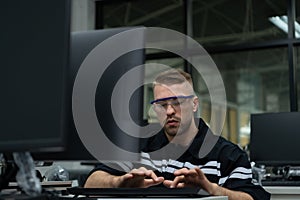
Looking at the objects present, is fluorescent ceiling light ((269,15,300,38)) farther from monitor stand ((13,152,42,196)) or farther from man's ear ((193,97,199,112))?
monitor stand ((13,152,42,196))

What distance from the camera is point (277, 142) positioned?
291cm

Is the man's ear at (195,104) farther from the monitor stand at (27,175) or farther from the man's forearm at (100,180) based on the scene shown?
the monitor stand at (27,175)

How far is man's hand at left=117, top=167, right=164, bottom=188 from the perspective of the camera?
→ 49.2 inches

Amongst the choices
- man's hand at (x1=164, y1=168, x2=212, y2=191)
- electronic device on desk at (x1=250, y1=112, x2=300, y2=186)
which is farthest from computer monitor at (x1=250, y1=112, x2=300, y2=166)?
man's hand at (x1=164, y1=168, x2=212, y2=191)

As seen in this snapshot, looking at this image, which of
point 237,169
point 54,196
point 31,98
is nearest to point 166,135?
point 237,169

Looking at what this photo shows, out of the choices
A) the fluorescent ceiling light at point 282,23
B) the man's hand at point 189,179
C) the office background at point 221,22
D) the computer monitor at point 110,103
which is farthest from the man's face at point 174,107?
the fluorescent ceiling light at point 282,23

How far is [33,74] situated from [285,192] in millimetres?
1869

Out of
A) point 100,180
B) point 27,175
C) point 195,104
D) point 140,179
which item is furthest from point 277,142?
point 27,175

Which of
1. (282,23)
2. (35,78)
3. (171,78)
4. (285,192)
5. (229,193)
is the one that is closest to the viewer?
(35,78)

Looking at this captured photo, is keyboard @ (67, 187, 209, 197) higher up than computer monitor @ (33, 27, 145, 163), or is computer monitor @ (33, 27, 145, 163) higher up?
computer monitor @ (33, 27, 145, 163)

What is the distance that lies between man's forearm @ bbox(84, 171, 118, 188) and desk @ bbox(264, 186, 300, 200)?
1.17 metres

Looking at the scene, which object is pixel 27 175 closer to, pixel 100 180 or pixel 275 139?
pixel 100 180

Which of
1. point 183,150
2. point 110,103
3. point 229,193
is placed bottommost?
point 229,193

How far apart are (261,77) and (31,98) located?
10.1 meters
